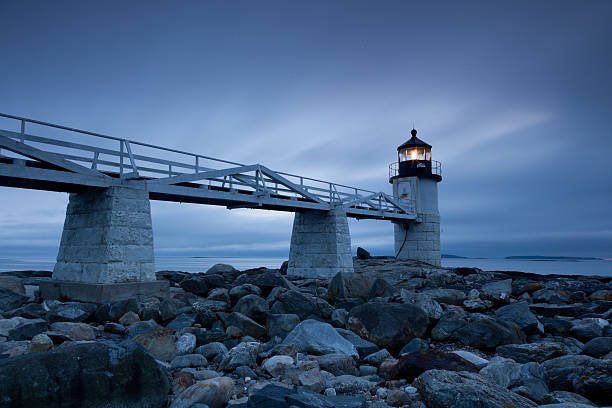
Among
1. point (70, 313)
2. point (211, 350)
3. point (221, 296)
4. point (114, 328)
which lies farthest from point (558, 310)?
point (70, 313)

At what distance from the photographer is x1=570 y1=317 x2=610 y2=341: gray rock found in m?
7.29

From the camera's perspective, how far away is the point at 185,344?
5.99 meters

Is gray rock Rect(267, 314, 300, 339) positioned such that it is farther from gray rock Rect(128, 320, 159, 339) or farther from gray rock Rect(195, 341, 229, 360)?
gray rock Rect(128, 320, 159, 339)

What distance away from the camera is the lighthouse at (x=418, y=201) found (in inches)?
1107

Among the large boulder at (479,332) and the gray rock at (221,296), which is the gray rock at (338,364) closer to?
the large boulder at (479,332)

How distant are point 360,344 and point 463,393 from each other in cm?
276

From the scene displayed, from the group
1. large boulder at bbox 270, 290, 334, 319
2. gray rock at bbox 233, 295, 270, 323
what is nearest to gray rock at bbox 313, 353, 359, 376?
gray rock at bbox 233, 295, 270, 323

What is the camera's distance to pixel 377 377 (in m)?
4.93

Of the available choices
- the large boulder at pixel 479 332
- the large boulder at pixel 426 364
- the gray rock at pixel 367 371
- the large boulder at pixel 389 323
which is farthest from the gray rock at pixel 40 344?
the large boulder at pixel 479 332

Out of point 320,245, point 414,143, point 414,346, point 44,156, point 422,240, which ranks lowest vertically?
point 414,346

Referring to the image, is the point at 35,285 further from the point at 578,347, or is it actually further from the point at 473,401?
the point at 578,347

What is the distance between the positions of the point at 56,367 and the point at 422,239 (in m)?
27.1

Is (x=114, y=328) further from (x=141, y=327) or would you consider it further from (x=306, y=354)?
(x=306, y=354)

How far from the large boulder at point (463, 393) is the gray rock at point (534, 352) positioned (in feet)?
7.90
